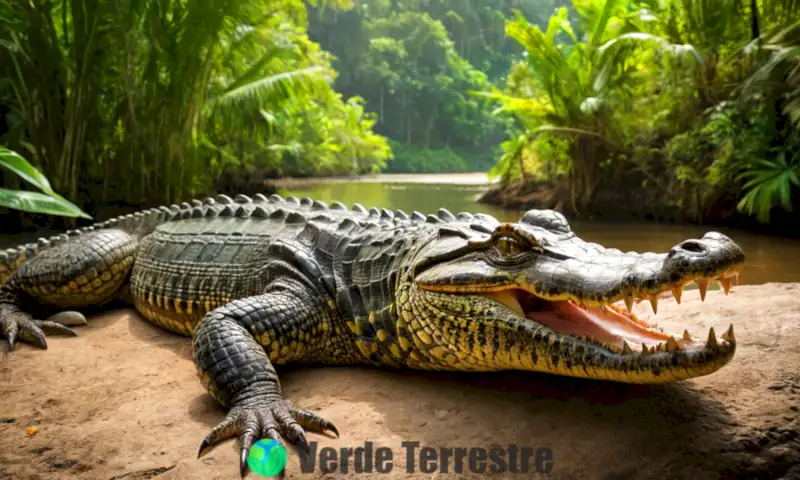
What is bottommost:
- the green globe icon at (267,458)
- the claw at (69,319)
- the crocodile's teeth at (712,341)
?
the claw at (69,319)

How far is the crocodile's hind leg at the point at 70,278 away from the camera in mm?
3680

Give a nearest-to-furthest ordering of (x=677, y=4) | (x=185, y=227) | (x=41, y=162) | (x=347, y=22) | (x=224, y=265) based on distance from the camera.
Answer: (x=224, y=265) → (x=185, y=227) → (x=41, y=162) → (x=677, y=4) → (x=347, y=22)

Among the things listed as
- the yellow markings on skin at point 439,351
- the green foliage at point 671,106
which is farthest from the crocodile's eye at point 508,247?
the green foliage at point 671,106

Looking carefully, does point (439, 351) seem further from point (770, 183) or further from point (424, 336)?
point (770, 183)

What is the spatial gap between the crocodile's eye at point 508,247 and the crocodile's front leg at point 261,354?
0.92 metres

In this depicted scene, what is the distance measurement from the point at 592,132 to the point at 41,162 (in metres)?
9.24

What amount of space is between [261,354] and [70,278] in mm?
2024

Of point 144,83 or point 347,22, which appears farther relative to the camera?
point 347,22

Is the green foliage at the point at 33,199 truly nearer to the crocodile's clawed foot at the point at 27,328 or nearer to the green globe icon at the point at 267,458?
the green globe icon at the point at 267,458

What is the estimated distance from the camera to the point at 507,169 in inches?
493

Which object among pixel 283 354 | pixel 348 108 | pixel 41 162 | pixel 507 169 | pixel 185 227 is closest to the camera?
pixel 283 354

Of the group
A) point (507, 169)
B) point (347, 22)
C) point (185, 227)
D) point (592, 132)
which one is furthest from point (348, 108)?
point (185, 227)

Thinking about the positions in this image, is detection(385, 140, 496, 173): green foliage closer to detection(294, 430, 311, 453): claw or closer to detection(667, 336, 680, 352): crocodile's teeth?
detection(294, 430, 311, 453): claw

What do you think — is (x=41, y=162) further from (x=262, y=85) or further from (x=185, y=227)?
(x=185, y=227)
